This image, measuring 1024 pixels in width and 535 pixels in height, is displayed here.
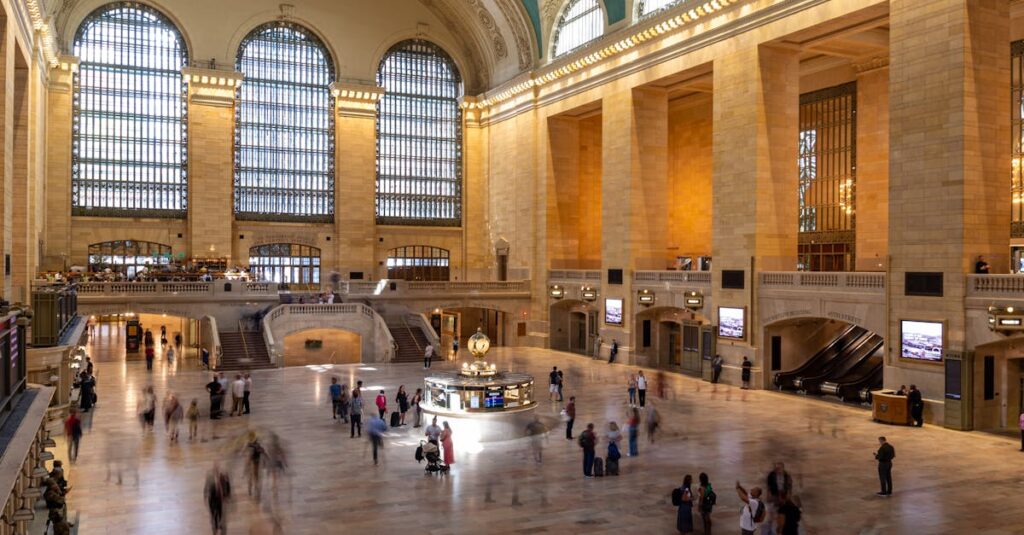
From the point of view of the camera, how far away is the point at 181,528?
460 inches

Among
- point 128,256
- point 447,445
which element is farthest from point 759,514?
point 128,256

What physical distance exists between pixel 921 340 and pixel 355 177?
2922 cm

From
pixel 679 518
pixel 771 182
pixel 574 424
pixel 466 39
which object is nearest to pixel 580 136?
pixel 466 39

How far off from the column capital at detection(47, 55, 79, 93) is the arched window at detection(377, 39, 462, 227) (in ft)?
46.5

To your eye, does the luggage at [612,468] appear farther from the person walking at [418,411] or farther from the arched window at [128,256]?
the arched window at [128,256]

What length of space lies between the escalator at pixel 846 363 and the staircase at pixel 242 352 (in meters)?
Result: 18.2

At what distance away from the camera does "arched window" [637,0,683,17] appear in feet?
96.7

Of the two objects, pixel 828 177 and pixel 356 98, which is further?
pixel 356 98

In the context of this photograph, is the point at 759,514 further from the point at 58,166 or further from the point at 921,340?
the point at 58,166

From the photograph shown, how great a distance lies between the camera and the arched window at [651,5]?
96.7 feet

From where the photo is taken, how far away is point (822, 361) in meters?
25.9

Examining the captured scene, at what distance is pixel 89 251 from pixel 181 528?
3016 centimetres

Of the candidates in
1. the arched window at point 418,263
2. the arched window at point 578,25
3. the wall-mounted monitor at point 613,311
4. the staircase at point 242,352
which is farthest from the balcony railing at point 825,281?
the arched window at point 418,263

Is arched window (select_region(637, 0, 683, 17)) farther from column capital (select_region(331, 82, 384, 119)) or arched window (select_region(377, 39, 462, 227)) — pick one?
column capital (select_region(331, 82, 384, 119))
